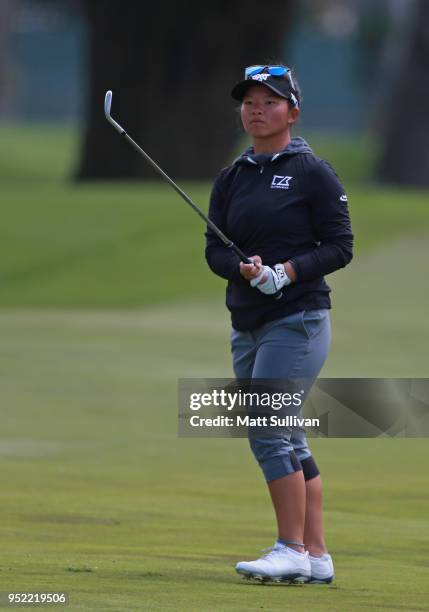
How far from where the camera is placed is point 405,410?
7.95 metres

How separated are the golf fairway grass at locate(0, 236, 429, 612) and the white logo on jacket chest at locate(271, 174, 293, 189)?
1.48m

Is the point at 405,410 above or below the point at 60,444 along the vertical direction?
above

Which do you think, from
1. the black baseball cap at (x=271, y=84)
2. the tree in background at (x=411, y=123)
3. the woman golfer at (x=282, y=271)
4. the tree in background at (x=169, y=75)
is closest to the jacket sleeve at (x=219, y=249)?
the woman golfer at (x=282, y=271)

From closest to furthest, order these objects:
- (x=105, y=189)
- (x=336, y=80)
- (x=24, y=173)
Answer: (x=105, y=189) < (x=24, y=173) < (x=336, y=80)

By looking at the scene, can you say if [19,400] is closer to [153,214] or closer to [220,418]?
[220,418]

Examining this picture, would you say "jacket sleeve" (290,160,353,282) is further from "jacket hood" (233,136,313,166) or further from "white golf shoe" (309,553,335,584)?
"white golf shoe" (309,553,335,584)

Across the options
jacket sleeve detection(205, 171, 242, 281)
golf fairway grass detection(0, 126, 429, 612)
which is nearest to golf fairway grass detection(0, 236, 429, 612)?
golf fairway grass detection(0, 126, 429, 612)

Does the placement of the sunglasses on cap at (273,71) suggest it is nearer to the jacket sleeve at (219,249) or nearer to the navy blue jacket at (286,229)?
the navy blue jacket at (286,229)

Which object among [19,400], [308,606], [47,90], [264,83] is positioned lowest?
[47,90]

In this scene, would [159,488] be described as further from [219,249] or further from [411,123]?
[411,123]

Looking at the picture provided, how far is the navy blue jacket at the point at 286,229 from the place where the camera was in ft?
23.4

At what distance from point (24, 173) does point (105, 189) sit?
18480mm

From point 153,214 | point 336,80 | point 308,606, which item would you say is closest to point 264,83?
point 308,606

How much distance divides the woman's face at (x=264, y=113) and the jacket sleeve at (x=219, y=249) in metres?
0.23
